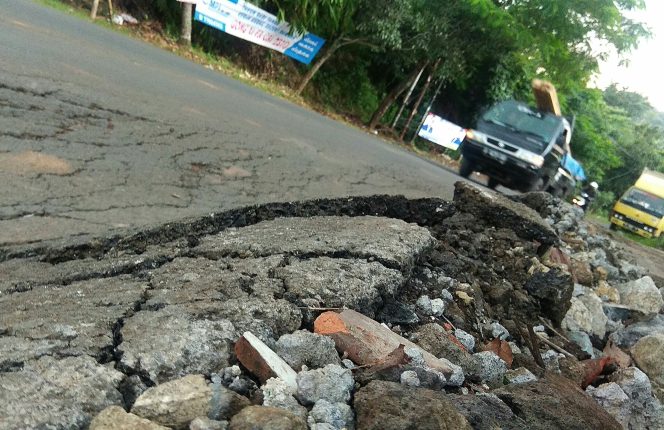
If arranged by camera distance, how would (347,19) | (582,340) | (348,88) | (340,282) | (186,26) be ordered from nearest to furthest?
1. (340,282)
2. (582,340)
3. (186,26)
4. (347,19)
5. (348,88)

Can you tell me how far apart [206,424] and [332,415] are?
301 mm

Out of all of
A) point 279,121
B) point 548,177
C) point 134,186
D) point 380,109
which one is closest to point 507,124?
point 548,177

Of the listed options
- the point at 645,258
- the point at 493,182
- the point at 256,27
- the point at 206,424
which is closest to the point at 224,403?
the point at 206,424

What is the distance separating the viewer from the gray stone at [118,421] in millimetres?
1201

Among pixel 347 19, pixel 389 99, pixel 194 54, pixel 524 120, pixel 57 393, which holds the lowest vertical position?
pixel 194 54

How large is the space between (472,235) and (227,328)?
91.8 inches

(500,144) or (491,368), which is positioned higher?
(500,144)

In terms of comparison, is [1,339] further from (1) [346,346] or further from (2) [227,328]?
(1) [346,346]

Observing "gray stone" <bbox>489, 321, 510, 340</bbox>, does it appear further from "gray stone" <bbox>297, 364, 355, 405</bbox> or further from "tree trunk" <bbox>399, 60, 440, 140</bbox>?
"tree trunk" <bbox>399, 60, 440, 140</bbox>

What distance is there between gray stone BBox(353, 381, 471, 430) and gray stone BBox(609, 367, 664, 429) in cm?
122

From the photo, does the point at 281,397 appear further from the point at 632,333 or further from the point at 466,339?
the point at 632,333

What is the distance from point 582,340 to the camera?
2986mm

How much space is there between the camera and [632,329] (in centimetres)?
344

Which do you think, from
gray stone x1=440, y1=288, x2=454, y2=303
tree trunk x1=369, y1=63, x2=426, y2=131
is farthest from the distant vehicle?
gray stone x1=440, y1=288, x2=454, y2=303
